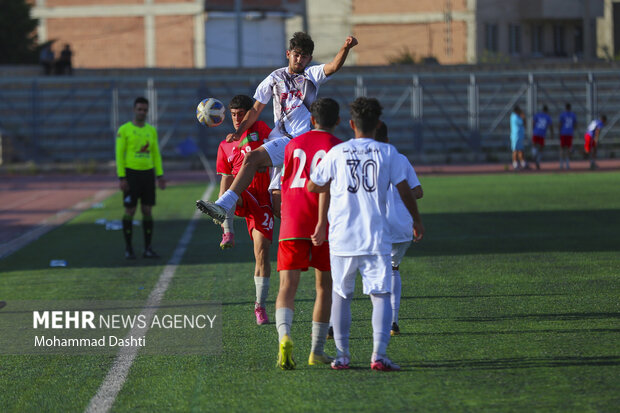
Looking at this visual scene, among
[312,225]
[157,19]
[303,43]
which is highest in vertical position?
[157,19]

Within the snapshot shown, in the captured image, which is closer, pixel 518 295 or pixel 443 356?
pixel 443 356

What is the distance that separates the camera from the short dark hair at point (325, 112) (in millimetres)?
7055

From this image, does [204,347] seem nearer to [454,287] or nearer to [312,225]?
[312,225]

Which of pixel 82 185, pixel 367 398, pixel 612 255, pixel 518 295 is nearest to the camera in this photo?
pixel 367 398

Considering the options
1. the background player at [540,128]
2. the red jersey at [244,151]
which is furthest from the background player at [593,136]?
the red jersey at [244,151]

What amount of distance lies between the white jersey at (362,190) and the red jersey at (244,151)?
2394 millimetres

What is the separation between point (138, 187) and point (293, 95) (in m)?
5.75

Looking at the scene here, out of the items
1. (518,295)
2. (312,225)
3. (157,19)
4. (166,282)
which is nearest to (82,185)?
(166,282)

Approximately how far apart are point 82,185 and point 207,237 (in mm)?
16452

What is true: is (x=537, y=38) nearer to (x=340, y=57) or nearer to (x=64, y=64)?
(x=64, y=64)

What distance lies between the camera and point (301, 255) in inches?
286

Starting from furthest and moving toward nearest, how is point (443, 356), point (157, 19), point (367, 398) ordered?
Result: point (157, 19) < point (443, 356) < point (367, 398)

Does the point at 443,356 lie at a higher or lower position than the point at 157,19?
lower

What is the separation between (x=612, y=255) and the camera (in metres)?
13.2
